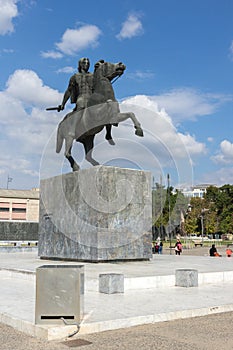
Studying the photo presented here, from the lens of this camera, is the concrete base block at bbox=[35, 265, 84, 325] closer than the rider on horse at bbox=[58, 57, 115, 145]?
Yes

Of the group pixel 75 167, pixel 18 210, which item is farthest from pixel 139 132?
pixel 18 210

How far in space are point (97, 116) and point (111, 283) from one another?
6.78 m

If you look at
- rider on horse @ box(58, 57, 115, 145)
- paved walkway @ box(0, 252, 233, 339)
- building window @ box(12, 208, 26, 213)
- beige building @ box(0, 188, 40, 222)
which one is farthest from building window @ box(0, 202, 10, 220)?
paved walkway @ box(0, 252, 233, 339)

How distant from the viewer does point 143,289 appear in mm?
9523

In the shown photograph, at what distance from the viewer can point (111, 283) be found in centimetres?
881

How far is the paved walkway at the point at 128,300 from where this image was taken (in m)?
6.16

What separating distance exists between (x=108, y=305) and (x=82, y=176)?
6.64m

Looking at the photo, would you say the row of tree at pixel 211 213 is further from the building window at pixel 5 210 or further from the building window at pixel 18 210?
the building window at pixel 5 210

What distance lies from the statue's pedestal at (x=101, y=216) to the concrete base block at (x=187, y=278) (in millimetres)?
3215

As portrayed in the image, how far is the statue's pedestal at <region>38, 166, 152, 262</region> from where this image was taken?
12.9 meters

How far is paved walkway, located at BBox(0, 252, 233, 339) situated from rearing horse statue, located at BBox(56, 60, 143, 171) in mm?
4543

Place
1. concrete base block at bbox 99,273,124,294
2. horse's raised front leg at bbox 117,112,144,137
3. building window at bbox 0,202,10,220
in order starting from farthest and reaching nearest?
building window at bbox 0,202,10,220, horse's raised front leg at bbox 117,112,144,137, concrete base block at bbox 99,273,124,294

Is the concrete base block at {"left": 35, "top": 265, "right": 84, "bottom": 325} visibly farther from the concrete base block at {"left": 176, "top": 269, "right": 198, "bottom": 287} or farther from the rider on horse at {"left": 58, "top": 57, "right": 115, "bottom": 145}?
the rider on horse at {"left": 58, "top": 57, "right": 115, "bottom": 145}

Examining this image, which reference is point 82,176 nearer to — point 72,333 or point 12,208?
point 72,333
